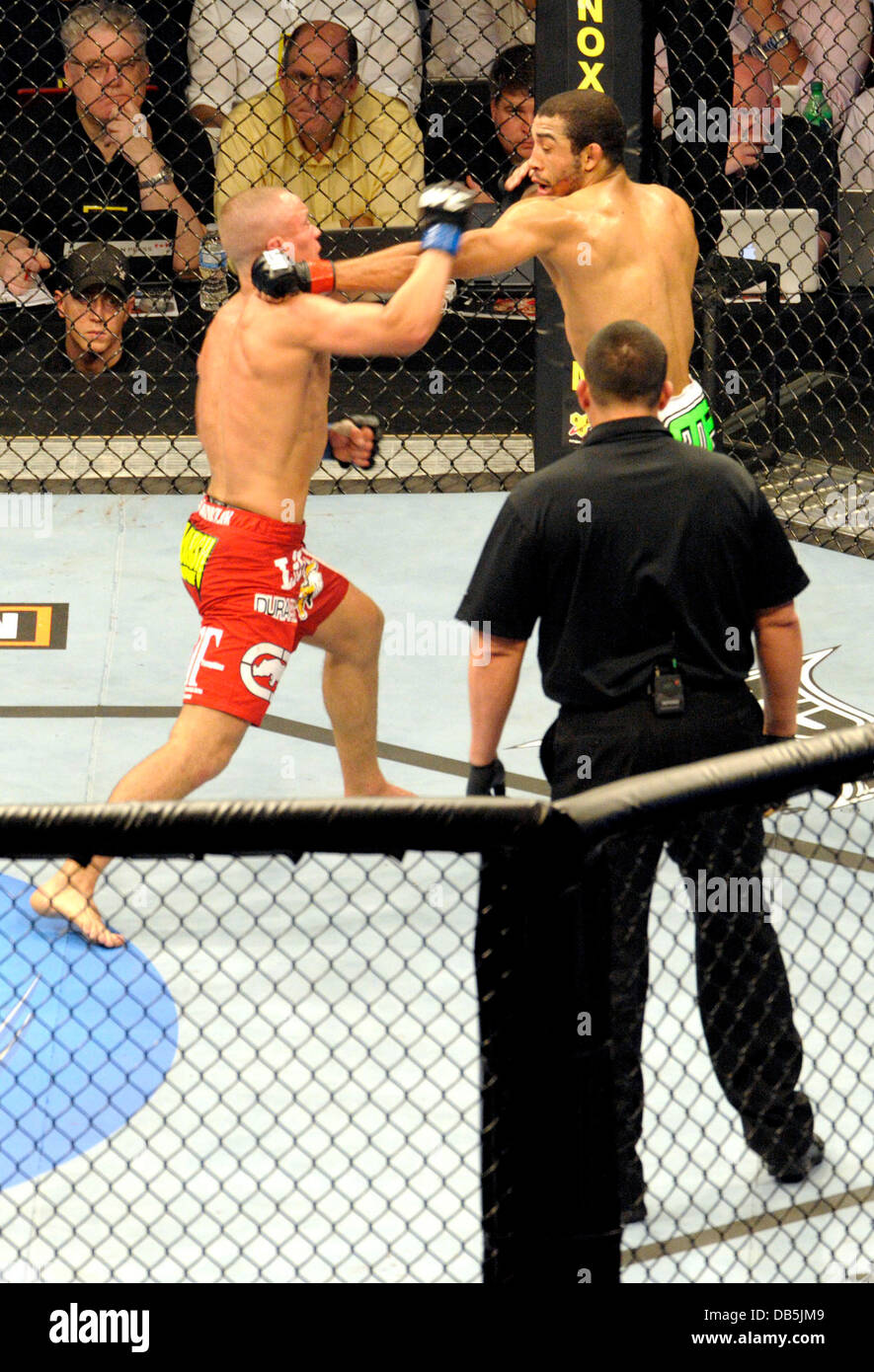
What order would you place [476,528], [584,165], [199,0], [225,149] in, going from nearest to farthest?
[584,165]
[476,528]
[225,149]
[199,0]

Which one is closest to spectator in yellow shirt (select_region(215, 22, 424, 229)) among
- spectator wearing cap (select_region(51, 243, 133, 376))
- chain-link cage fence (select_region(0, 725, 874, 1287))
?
spectator wearing cap (select_region(51, 243, 133, 376))

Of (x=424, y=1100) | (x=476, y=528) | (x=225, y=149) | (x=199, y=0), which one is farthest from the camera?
(x=199, y=0)

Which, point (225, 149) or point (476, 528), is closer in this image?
→ point (476, 528)

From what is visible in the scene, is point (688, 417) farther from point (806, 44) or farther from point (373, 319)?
point (806, 44)

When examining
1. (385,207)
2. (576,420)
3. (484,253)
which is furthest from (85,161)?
(484,253)

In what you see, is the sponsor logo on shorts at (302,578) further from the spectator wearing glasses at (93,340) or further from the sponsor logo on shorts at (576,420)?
the spectator wearing glasses at (93,340)

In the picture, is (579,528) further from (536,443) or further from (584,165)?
(536,443)

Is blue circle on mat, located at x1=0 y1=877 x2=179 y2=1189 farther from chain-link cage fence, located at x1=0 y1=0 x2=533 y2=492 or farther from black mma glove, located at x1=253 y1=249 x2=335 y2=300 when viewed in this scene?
chain-link cage fence, located at x1=0 y1=0 x2=533 y2=492

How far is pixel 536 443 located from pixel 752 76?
9.55 ft

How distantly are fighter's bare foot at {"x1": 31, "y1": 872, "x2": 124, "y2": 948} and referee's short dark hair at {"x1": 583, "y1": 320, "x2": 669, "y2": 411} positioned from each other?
148 cm

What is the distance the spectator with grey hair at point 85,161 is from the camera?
664 centimetres

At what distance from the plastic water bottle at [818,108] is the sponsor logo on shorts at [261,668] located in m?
4.35
